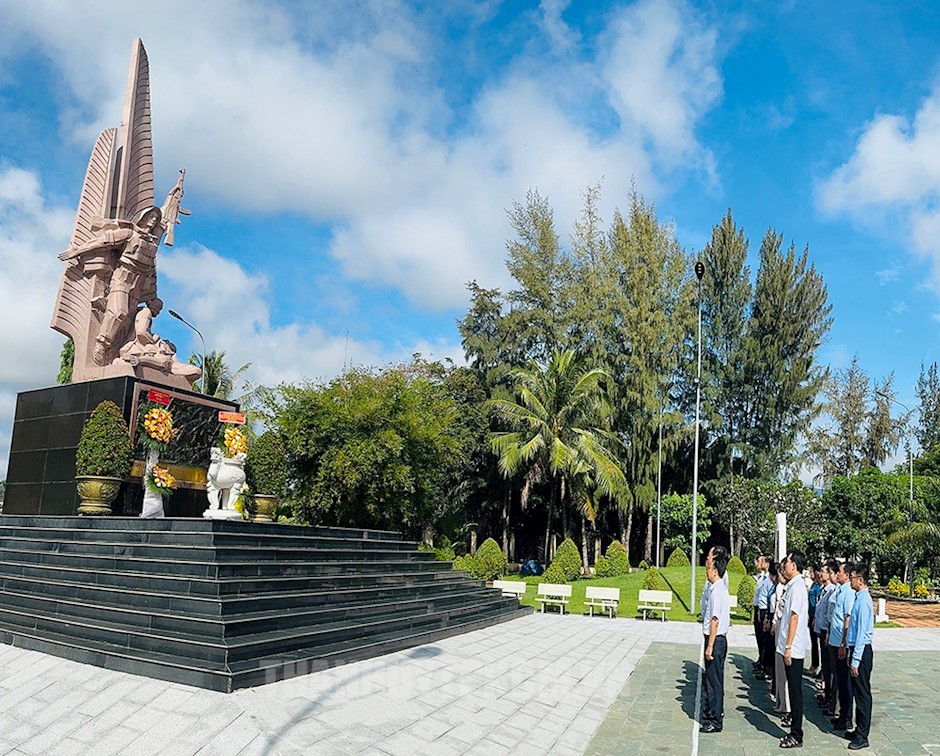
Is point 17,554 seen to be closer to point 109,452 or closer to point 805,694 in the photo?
point 109,452

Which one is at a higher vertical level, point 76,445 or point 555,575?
point 76,445

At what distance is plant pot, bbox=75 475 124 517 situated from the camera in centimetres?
1066

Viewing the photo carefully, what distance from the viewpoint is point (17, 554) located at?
385 inches

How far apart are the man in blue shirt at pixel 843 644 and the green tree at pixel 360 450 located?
14391 mm

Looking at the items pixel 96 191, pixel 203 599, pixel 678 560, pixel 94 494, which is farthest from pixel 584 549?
pixel 203 599

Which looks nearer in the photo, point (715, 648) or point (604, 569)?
point (715, 648)

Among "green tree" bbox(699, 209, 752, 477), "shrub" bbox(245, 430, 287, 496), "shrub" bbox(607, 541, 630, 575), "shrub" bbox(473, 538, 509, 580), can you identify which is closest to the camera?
"shrub" bbox(245, 430, 287, 496)

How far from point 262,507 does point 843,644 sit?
8.57m

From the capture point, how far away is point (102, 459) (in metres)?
11.0

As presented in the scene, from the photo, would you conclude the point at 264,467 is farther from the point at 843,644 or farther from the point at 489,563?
the point at 489,563

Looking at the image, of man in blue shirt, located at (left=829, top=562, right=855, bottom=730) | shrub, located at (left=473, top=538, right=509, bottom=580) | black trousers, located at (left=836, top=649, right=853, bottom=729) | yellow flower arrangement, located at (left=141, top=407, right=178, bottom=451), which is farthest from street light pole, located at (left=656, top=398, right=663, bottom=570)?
black trousers, located at (left=836, top=649, right=853, bottom=729)

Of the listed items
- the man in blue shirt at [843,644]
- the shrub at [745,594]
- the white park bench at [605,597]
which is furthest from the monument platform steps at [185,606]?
the shrub at [745,594]

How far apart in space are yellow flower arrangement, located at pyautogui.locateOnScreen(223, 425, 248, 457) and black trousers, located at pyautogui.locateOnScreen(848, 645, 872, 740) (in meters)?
7.98

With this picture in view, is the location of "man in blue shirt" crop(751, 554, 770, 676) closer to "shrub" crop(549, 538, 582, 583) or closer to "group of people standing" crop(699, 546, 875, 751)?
"group of people standing" crop(699, 546, 875, 751)
